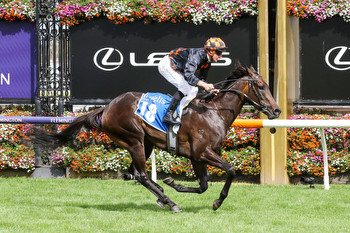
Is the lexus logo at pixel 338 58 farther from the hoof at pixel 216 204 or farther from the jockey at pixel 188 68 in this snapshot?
the hoof at pixel 216 204

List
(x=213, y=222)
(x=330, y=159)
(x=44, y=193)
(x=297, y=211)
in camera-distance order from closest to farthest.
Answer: (x=213, y=222) → (x=297, y=211) → (x=44, y=193) → (x=330, y=159)

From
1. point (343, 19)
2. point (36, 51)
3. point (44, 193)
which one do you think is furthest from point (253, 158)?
point (36, 51)

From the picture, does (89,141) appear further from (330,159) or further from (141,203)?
(330,159)

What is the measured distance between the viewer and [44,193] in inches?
327

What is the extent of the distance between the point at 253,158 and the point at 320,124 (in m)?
1.58

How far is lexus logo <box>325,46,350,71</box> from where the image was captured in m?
9.84

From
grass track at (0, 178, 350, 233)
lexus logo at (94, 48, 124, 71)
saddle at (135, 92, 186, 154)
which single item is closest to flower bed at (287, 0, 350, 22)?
grass track at (0, 178, 350, 233)

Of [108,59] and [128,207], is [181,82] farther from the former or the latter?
[108,59]

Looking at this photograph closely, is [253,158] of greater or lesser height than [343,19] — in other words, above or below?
below

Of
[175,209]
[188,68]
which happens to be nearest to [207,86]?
[188,68]

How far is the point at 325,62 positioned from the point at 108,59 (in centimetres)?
339

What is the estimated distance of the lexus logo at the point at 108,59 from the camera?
1042cm

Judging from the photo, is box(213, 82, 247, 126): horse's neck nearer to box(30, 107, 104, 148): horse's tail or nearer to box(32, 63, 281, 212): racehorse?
box(32, 63, 281, 212): racehorse

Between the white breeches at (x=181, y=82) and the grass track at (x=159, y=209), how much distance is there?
1.19m
